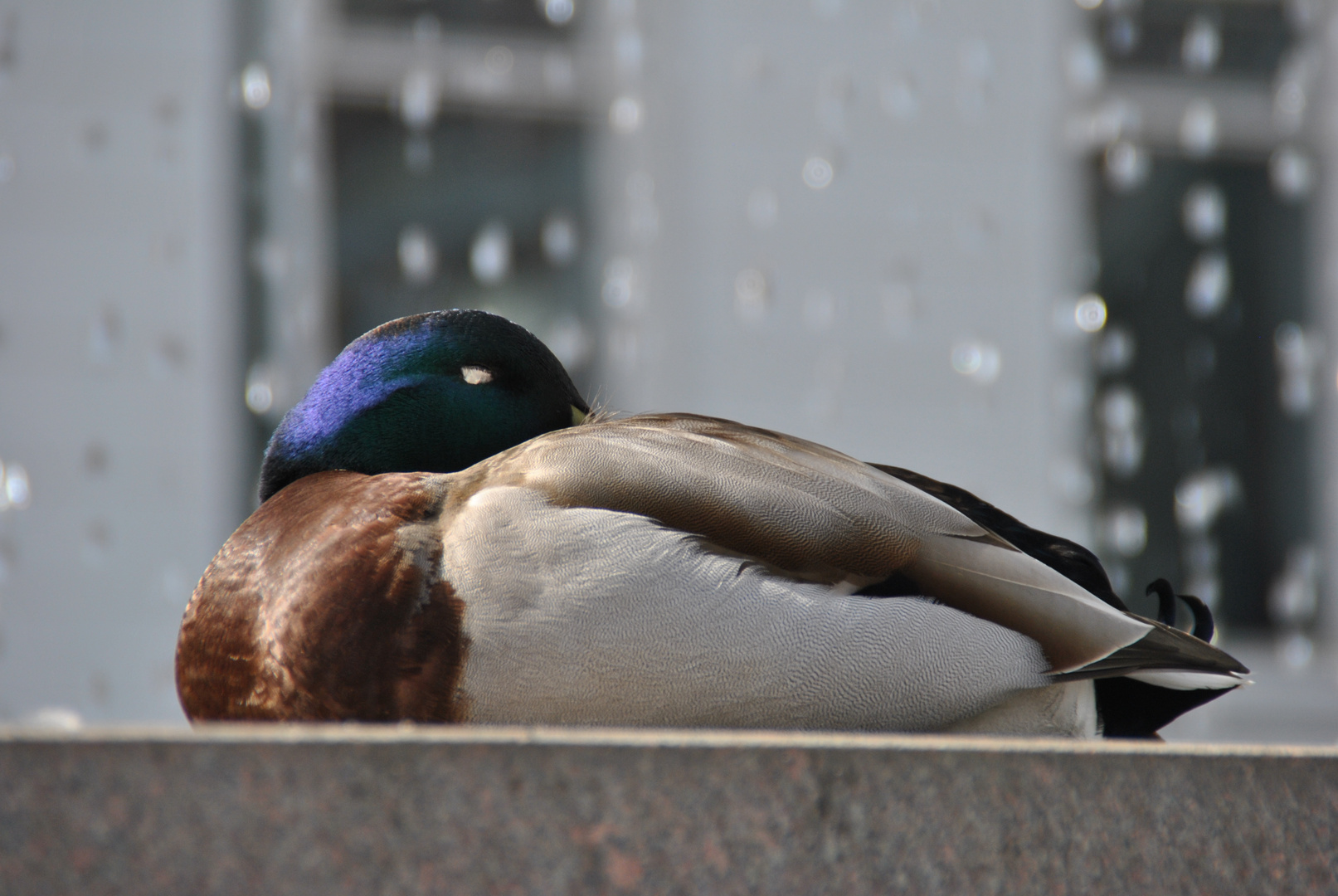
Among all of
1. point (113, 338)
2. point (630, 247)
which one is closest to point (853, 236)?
point (630, 247)

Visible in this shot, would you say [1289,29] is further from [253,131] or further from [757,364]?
[253,131]

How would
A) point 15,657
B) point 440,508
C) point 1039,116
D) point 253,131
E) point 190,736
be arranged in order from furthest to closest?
point 1039,116
point 253,131
point 15,657
point 440,508
point 190,736

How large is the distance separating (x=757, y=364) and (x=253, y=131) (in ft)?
5.49

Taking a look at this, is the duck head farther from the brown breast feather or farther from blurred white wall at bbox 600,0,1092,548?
blurred white wall at bbox 600,0,1092,548

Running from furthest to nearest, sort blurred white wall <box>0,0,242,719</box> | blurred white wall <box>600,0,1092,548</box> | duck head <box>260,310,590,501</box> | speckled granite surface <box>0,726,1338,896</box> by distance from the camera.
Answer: blurred white wall <box>600,0,1092,548</box>
blurred white wall <box>0,0,242,719</box>
duck head <box>260,310,590,501</box>
speckled granite surface <box>0,726,1338,896</box>

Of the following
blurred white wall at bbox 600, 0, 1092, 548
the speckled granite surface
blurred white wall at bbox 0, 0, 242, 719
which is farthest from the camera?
blurred white wall at bbox 600, 0, 1092, 548

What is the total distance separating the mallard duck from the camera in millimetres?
1207

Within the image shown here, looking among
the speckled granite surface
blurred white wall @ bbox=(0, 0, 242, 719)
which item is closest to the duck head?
the speckled granite surface

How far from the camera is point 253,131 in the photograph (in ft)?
13.9

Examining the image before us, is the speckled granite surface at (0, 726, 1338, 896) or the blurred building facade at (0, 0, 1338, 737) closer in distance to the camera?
the speckled granite surface at (0, 726, 1338, 896)

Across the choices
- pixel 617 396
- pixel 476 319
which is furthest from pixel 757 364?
pixel 476 319

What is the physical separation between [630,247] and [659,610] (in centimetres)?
329

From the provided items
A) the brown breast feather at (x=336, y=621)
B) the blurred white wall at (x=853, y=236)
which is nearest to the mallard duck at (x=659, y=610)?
the brown breast feather at (x=336, y=621)

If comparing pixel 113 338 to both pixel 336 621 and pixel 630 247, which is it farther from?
pixel 336 621
